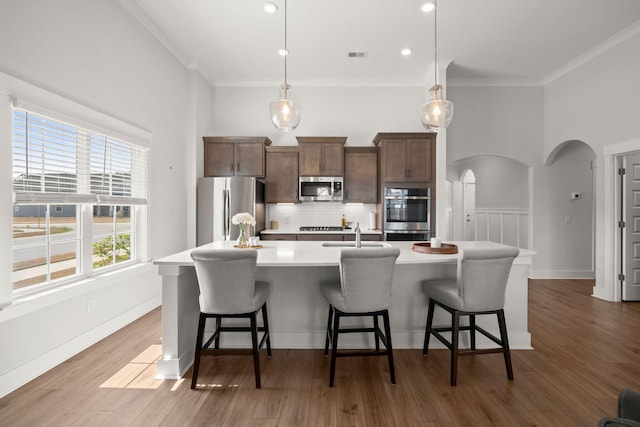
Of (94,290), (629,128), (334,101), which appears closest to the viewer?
(94,290)

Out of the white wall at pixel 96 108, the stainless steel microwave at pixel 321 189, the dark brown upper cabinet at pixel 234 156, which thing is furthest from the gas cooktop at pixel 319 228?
the white wall at pixel 96 108

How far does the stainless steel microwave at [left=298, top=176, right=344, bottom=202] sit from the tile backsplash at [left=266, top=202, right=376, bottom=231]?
15.5 inches

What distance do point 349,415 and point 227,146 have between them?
4331mm

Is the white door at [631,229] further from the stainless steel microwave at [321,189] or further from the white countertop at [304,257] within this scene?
the stainless steel microwave at [321,189]

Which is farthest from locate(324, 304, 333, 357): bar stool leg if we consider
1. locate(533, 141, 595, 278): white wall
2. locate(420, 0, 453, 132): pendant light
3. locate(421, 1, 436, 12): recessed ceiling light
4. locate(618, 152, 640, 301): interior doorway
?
locate(533, 141, 595, 278): white wall

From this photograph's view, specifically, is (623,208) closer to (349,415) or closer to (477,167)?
(477,167)

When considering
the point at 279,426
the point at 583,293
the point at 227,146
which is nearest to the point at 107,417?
the point at 279,426

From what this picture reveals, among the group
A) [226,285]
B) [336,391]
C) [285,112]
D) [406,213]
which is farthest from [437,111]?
[336,391]

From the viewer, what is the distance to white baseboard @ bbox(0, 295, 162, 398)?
2.27 meters

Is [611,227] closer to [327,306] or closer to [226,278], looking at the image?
[327,306]

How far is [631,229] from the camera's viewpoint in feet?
15.1

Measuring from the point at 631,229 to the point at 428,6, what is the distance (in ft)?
13.4

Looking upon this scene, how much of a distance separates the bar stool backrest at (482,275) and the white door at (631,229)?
140 inches

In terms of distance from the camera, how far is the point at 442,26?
3988mm
